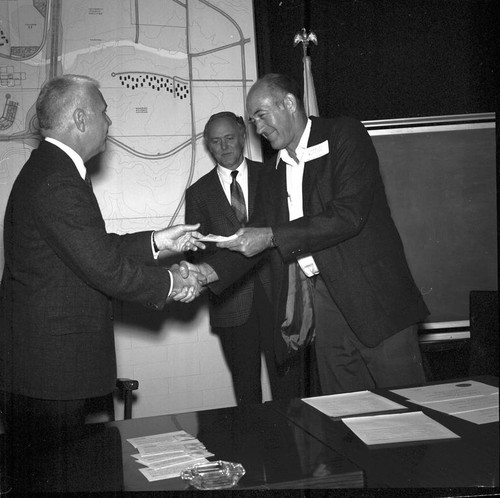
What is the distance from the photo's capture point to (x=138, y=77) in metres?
2.96

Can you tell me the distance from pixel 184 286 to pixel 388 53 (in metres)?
1.32

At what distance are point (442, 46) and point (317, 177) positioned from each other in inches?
28.7

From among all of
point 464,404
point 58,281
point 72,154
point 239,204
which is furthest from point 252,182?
point 464,404

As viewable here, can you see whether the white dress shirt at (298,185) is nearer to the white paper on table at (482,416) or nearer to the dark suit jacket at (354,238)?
the dark suit jacket at (354,238)

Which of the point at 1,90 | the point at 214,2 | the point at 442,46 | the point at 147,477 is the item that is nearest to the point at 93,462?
the point at 147,477

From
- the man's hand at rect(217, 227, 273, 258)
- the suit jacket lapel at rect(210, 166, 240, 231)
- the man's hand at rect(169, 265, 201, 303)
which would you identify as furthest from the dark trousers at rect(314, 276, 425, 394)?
the suit jacket lapel at rect(210, 166, 240, 231)

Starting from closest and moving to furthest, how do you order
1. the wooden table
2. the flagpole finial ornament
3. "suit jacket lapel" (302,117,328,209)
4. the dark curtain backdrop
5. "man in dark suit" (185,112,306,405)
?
the wooden table
"suit jacket lapel" (302,117,328,209)
the dark curtain backdrop
the flagpole finial ornament
"man in dark suit" (185,112,306,405)

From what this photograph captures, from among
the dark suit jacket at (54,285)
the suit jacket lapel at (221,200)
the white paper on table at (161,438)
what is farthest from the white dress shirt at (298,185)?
the white paper on table at (161,438)

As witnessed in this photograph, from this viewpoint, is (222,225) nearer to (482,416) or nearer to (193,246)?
(193,246)

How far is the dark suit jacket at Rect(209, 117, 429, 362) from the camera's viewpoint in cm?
212

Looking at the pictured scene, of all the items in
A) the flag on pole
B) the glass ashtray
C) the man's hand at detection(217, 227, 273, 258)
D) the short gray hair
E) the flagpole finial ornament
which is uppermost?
the flagpole finial ornament

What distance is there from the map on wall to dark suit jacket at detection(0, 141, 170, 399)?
36.6 inches

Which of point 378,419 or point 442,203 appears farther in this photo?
point 442,203

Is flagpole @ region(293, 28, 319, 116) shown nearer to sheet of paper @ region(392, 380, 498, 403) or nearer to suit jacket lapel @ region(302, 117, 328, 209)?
suit jacket lapel @ region(302, 117, 328, 209)
